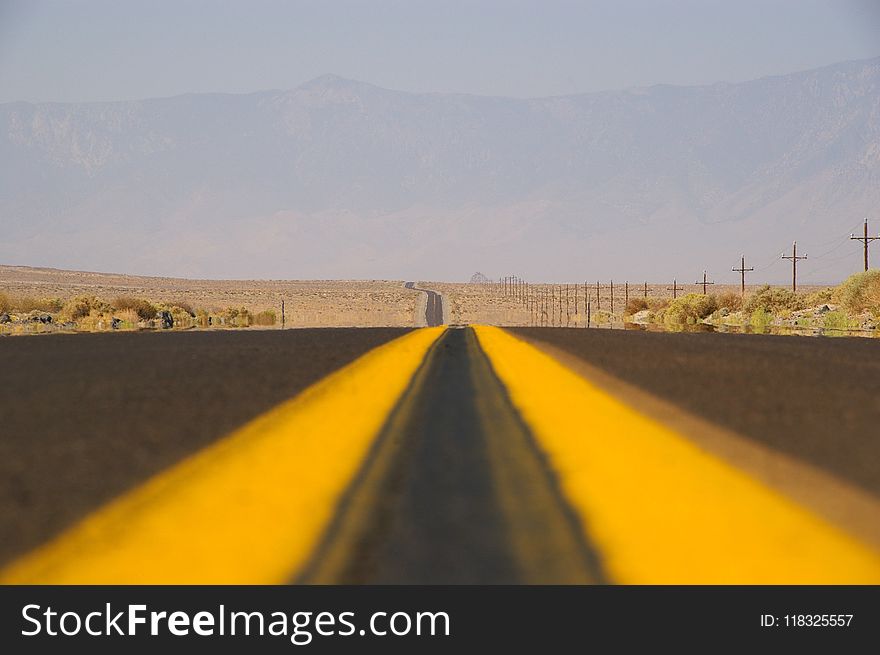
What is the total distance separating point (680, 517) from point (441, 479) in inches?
79.8

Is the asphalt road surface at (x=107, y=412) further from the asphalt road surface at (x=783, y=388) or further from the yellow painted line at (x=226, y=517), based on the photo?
the asphalt road surface at (x=783, y=388)

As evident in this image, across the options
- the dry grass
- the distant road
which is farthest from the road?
the distant road

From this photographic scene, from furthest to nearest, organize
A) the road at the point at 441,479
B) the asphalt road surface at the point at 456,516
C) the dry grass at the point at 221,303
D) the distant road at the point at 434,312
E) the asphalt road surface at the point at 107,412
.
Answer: the distant road at the point at 434,312 → the dry grass at the point at 221,303 → the asphalt road surface at the point at 107,412 → the road at the point at 441,479 → the asphalt road surface at the point at 456,516

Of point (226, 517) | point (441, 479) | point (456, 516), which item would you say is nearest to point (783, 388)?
point (441, 479)

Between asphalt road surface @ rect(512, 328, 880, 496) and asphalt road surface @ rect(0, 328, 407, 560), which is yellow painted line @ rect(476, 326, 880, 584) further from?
asphalt road surface @ rect(0, 328, 407, 560)

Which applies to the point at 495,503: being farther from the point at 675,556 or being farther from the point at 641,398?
the point at 641,398

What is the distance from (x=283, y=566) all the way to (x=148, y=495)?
104 inches

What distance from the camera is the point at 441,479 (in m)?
8.73

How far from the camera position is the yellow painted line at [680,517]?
5.95 meters

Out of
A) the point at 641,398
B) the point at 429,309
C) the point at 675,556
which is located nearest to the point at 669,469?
the point at 675,556

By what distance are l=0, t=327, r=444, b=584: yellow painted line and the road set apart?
0.03 metres

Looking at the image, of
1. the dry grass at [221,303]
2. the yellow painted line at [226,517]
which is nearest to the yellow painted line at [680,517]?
the yellow painted line at [226,517]

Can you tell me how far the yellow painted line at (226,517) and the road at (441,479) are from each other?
26 mm

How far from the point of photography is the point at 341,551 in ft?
20.8
